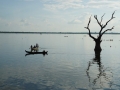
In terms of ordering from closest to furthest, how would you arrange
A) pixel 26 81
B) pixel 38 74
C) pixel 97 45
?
pixel 26 81
pixel 38 74
pixel 97 45

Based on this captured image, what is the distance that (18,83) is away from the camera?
2338 centimetres

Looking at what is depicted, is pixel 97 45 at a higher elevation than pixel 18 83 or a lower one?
higher

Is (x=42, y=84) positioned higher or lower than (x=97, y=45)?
lower

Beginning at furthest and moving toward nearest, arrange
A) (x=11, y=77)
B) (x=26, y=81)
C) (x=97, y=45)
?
1. (x=97, y=45)
2. (x=11, y=77)
3. (x=26, y=81)

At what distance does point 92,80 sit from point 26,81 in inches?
336

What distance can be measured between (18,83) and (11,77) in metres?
3.27

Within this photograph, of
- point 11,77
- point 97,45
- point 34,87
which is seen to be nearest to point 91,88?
point 34,87

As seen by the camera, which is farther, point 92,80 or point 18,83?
point 92,80

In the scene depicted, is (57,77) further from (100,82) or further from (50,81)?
(100,82)

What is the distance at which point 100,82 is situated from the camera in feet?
81.5

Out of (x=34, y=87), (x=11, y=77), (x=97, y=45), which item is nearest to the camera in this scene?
(x=34, y=87)

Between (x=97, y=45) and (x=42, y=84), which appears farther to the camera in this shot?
(x=97, y=45)

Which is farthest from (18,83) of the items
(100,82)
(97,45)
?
(97,45)

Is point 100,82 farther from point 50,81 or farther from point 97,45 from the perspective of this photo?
point 97,45
